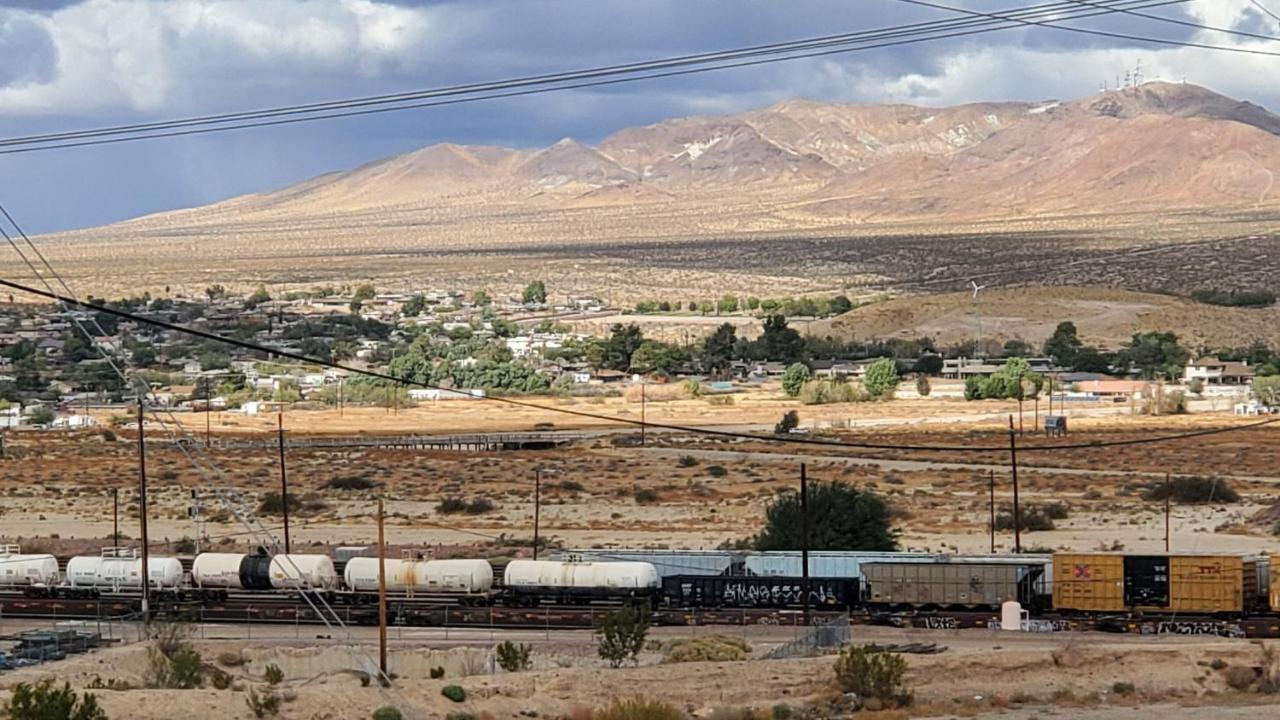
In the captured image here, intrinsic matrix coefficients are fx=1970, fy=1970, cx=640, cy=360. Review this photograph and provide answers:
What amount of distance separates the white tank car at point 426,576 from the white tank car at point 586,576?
1130mm

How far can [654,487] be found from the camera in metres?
95.8

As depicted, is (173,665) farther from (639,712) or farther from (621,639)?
(639,712)

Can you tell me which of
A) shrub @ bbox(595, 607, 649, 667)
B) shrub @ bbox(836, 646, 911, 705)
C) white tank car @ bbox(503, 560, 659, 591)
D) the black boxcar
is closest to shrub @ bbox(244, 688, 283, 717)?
shrub @ bbox(595, 607, 649, 667)

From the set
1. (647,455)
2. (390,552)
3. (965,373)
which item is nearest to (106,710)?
(390,552)

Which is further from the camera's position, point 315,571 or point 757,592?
point 315,571

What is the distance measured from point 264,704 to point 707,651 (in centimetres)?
1222

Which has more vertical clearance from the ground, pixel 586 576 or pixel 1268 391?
pixel 1268 391

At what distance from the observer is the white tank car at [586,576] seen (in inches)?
2229

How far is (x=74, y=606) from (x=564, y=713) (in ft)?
78.2

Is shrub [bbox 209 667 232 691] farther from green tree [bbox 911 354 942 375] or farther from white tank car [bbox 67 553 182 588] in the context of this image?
green tree [bbox 911 354 942 375]

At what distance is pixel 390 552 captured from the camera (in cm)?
6919

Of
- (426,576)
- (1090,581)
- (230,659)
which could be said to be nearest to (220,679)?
(230,659)

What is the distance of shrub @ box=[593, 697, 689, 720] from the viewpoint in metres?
37.3

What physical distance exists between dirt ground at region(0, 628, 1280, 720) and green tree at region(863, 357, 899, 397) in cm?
10601
